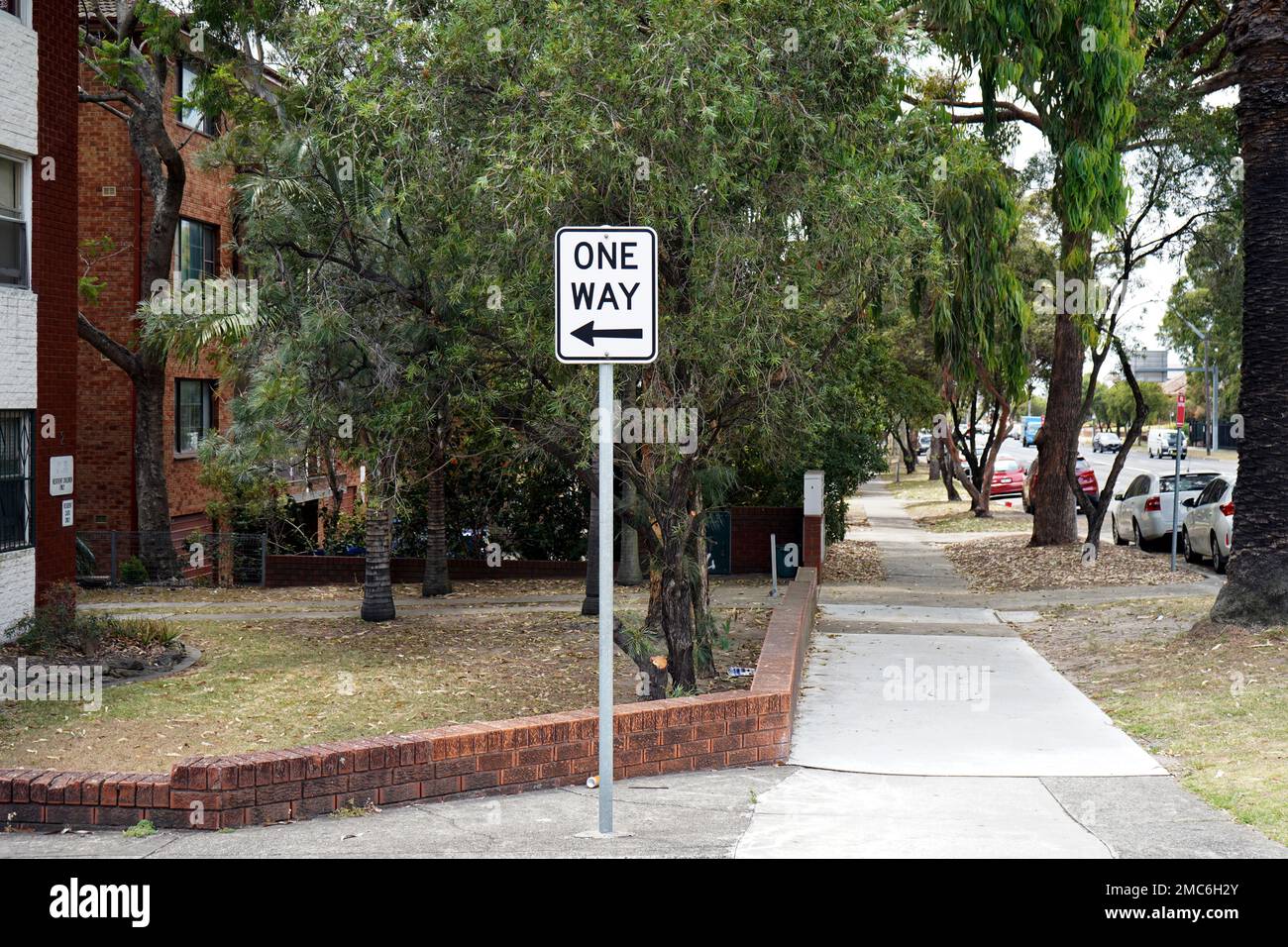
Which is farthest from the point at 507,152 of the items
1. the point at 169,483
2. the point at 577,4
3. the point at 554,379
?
the point at 169,483

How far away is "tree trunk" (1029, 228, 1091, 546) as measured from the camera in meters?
24.8

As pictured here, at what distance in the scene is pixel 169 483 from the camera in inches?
1053

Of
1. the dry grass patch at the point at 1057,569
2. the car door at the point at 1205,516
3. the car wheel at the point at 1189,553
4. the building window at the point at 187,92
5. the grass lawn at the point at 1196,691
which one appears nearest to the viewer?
the grass lawn at the point at 1196,691

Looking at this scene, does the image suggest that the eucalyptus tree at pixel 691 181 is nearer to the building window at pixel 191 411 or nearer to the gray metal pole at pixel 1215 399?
the building window at pixel 191 411

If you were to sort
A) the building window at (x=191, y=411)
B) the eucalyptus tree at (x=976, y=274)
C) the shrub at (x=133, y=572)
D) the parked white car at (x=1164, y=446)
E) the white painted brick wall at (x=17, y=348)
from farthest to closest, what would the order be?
the parked white car at (x=1164, y=446) < the building window at (x=191, y=411) < the shrub at (x=133, y=572) < the white painted brick wall at (x=17, y=348) < the eucalyptus tree at (x=976, y=274)

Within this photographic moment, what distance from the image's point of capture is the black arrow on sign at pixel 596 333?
6641 mm

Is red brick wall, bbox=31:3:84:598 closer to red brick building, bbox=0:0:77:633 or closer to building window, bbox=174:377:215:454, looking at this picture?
red brick building, bbox=0:0:77:633

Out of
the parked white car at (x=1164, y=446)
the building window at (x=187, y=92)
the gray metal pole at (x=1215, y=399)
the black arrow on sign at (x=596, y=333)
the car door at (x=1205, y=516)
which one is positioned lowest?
the car door at (x=1205, y=516)

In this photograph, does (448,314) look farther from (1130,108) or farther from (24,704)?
(1130,108)

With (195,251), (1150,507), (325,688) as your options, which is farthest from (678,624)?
(195,251)

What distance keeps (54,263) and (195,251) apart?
41.8ft

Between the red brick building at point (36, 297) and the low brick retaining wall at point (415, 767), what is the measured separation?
8.56 meters

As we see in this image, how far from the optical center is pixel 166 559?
23469 millimetres

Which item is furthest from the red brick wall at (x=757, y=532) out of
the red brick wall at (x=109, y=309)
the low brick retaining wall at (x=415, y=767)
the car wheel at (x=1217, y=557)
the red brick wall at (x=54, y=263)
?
the low brick retaining wall at (x=415, y=767)
